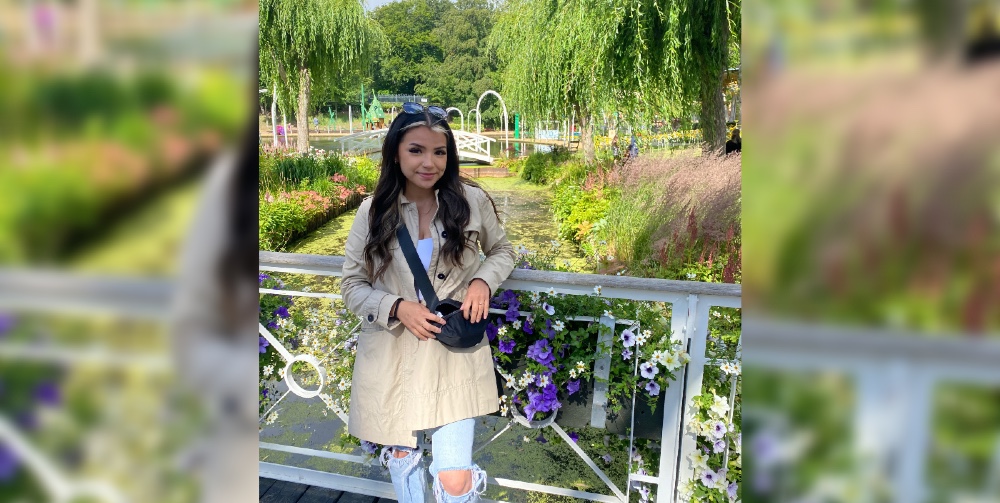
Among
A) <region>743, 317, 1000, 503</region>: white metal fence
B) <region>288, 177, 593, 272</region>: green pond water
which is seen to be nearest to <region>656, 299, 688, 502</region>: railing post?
<region>743, 317, 1000, 503</region>: white metal fence

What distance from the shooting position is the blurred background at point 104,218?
31 centimetres

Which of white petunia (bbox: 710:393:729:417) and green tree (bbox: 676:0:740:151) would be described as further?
green tree (bbox: 676:0:740:151)

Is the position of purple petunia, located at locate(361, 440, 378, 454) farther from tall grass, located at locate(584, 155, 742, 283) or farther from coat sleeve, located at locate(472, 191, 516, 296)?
tall grass, located at locate(584, 155, 742, 283)

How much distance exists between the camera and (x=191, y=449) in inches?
14.3

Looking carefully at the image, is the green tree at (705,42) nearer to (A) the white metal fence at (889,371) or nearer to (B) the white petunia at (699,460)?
(B) the white petunia at (699,460)

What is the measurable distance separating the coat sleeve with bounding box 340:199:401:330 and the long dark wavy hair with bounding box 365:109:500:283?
0.8 inches

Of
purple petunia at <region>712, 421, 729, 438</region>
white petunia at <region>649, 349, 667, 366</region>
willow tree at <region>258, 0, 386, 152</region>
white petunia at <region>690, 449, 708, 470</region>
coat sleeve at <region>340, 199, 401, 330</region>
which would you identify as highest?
willow tree at <region>258, 0, 386, 152</region>

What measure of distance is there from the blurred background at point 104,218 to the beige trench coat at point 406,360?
1.00 metres

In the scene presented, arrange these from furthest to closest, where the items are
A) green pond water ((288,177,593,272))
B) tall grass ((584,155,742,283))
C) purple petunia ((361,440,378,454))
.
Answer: green pond water ((288,177,593,272)) → tall grass ((584,155,742,283)) → purple petunia ((361,440,378,454))

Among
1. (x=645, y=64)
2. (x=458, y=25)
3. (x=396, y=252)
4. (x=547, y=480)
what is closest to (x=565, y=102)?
(x=645, y=64)

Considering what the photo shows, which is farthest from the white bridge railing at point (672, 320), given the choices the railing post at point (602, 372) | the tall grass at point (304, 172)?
the tall grass at point (304, 172)

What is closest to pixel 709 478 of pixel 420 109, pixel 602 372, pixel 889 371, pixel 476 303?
pixel 602 372

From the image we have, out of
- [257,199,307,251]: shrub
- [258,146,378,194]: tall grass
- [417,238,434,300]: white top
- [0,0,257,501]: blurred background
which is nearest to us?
[0,0,257,501]: blurred background

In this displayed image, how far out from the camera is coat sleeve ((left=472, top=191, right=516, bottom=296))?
4.87 ft
